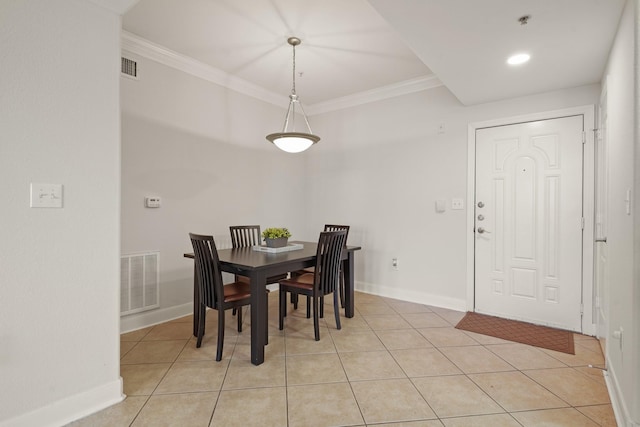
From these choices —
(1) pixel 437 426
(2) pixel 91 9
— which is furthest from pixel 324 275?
(2) pixel 91 9

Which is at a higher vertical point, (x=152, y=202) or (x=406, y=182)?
(x=406, y=182)

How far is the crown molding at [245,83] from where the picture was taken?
2.99 meters

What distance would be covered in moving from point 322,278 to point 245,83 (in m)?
2.63

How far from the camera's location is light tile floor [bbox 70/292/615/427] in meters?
1.74

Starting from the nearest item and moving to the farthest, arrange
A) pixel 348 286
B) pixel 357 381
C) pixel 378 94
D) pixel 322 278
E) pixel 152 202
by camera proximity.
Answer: pixel 357 381 → pixel 322 278 → pixel 152 202 → pixel 348 286 → pixel 378 94

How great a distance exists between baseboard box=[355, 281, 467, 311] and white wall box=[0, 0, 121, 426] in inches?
119

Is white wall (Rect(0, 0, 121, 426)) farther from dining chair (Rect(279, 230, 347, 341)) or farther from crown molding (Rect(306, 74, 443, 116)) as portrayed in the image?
crown molding (Rect(306, 74, 443, 116))

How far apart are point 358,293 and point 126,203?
2905 millimetres

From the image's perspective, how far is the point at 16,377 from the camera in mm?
1522

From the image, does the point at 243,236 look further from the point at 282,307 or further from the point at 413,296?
the point at 413,296

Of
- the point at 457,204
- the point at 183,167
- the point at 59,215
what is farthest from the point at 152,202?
the point at 457,204

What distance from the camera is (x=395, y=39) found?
2869 millimetres

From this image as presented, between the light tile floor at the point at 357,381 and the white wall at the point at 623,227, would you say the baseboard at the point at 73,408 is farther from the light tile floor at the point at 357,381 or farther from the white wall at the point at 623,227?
the white wall at the point at 623,227

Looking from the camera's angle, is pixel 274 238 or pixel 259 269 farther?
pixel 274 238
